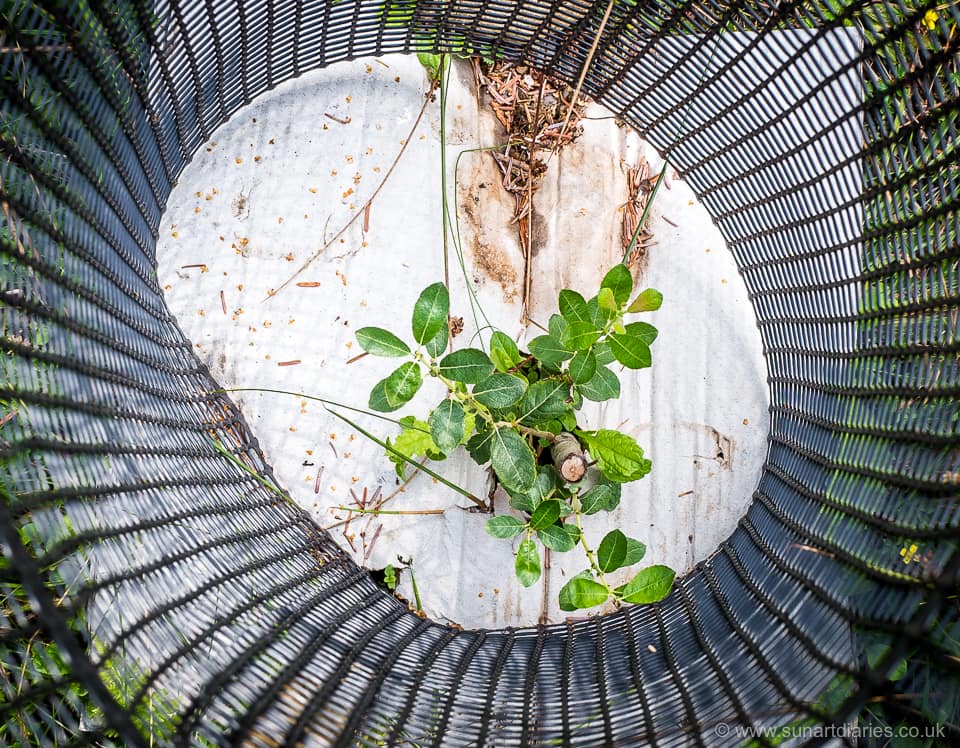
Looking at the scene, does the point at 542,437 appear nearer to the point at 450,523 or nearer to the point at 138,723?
the point at 450,523

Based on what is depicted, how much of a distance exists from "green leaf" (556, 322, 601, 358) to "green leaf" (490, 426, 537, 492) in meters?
0.18

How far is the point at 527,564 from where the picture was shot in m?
1.25

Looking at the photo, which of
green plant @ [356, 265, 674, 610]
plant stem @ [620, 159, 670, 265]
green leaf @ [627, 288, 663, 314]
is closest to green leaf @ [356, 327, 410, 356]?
green plant @ [356, 265, 674, 610]

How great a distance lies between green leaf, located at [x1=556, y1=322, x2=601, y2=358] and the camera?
3.69 ft

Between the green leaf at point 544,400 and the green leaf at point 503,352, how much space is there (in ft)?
0.43

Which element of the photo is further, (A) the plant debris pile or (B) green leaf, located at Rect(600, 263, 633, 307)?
(A) the plant debris pile

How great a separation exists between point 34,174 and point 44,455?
1.41 ft

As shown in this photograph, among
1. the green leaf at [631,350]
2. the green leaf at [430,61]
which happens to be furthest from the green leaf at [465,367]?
the green leaf at [430,61]

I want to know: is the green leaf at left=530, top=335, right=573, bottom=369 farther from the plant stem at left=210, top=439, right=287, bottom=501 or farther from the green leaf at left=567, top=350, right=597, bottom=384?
the plant stem at left=210, top=439, right=287, bottom=501

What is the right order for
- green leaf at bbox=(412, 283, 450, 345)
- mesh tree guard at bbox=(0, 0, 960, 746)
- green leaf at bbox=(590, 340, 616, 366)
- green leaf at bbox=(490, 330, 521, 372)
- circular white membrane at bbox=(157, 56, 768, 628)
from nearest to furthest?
mesh tree guard at bbox=(0, 0, 960, 746) < green leaf at bbox=(412, 283, 450, 345) < green leaf at bbox=(590, 340, 616, 366) < green leaf at bbox=(490, 330, 521, 372) < circular white membrane at bbox=(157, 56, 768, 628)

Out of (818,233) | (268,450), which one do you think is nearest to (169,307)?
(268,450)

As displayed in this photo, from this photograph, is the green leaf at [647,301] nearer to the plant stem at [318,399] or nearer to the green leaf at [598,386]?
the green leaf at [598,386]

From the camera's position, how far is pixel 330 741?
3.14 feet

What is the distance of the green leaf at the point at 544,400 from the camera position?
1.16 meters
